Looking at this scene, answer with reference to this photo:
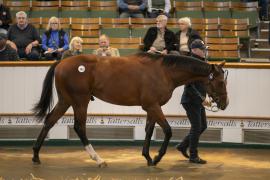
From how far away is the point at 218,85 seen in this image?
9.99 m

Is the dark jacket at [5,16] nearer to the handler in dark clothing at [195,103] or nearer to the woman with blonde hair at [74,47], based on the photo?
the woman with blonde hair at [74,47]

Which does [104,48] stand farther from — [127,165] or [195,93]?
[127,165]

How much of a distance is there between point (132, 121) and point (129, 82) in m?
1.91

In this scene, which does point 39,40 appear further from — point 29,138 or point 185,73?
point 185,73

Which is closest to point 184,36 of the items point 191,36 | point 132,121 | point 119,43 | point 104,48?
point 191,36

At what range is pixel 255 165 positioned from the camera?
10.3m

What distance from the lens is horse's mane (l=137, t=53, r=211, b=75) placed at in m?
9.96

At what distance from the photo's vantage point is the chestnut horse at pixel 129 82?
32.8ft

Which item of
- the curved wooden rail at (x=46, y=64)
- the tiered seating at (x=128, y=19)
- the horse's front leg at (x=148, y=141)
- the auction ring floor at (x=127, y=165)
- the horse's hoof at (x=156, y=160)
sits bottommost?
the auction ring floor at (x=127, y=165)

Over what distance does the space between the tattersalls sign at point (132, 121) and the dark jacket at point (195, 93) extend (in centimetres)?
158

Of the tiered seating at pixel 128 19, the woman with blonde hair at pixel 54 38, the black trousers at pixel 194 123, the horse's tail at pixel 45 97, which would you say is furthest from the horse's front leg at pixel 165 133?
the tiered seating at pixel 128 19

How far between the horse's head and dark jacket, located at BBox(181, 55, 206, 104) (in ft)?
0.51

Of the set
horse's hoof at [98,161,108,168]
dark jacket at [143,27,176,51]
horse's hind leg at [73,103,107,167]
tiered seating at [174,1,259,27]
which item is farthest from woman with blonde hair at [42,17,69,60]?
tiered seating at [174,1,259,27]

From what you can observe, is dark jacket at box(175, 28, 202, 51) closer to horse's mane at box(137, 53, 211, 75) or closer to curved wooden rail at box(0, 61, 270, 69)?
curved wooden rail at box(0, 61, 270, 69)
